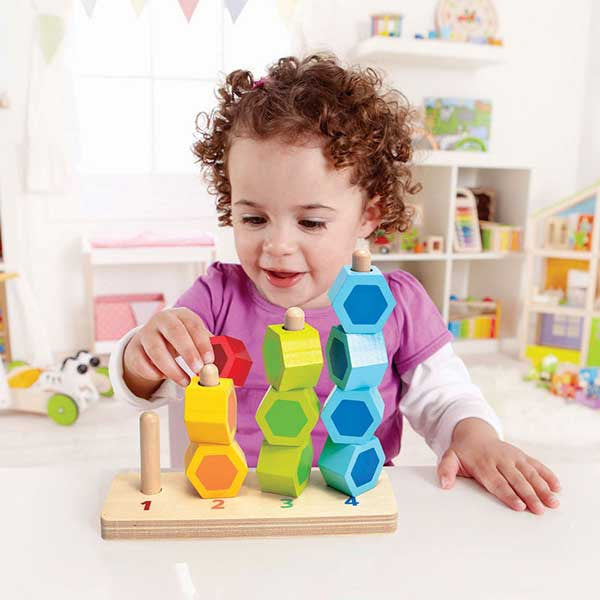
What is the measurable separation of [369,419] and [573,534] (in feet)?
0.56

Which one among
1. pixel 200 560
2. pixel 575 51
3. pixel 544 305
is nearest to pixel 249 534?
pixel 200 560

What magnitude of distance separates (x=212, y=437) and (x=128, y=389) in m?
0.27

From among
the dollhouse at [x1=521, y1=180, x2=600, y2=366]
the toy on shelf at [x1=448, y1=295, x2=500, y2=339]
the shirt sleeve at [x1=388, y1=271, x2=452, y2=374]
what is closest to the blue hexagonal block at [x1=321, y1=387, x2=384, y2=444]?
the shirt sleeve at [x1=388, y1=271, x2=452, y2=374]

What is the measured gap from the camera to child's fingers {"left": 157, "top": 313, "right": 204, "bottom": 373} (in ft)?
1.92

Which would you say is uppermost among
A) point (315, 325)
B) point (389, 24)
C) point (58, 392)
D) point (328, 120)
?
point (389, 24)

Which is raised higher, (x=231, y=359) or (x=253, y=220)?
(x=253, y=220)

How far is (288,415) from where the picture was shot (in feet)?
1.67

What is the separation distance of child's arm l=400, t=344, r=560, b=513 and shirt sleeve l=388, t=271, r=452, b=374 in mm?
10

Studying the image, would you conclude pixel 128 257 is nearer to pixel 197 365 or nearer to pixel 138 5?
pixel 138 5

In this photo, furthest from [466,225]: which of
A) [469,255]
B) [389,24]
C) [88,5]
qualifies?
[88,5]

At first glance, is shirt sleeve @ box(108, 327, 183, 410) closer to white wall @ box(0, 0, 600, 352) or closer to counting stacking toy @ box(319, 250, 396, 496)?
counting stacking toy @ box(319, 250, 396, 496)

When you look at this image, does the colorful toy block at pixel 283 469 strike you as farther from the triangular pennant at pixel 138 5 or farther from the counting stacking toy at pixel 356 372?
the triangular pennant at pixel 138 5

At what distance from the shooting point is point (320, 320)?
0.90m

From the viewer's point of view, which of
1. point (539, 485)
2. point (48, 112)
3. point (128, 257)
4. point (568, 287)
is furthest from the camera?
point (568, 287)
